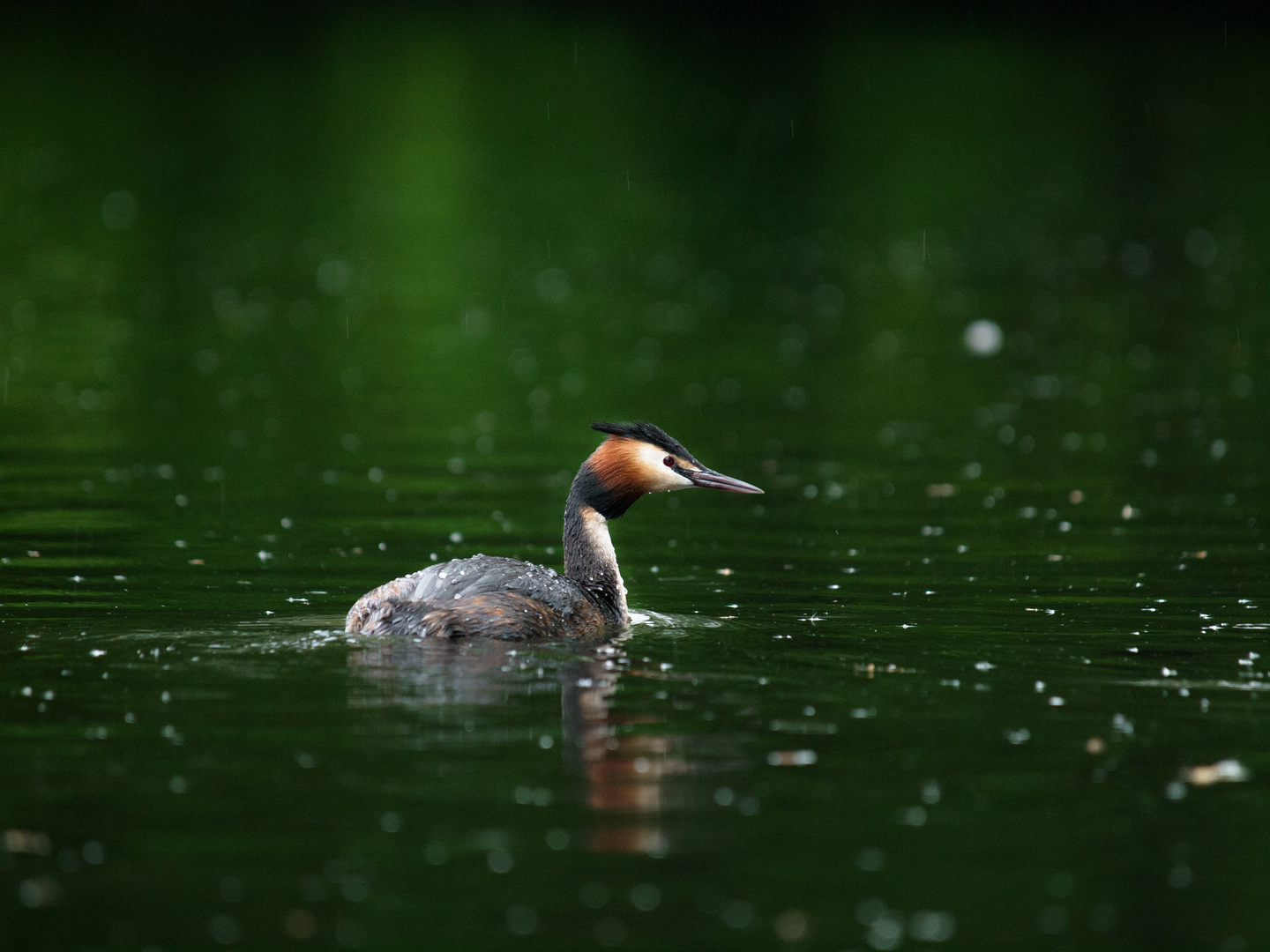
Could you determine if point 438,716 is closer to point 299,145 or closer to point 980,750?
point 980,750

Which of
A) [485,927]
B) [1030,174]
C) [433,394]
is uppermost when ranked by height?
[1030,174]

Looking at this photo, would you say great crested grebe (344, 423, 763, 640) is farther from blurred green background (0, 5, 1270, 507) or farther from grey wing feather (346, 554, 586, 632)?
blurred green background (0, 5, 1270, 507)

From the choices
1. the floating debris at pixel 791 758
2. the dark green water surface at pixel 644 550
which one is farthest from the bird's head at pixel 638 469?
the floating debris at pixel 791 758

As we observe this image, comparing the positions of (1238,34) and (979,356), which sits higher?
(1238,34)

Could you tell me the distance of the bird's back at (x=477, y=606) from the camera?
11.0 meters

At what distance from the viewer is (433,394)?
72.4 feet

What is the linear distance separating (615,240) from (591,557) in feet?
79.4

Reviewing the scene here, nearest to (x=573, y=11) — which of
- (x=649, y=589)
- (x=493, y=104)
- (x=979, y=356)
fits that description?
(x=493, y=104)

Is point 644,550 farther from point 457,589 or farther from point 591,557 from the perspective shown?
point 457,589

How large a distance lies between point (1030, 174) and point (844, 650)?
35891 mm

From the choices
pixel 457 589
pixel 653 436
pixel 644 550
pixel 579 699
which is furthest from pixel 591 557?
pixel 644 550

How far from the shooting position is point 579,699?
9.76 metres

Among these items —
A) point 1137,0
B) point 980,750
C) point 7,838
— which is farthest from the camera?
point 1137,0

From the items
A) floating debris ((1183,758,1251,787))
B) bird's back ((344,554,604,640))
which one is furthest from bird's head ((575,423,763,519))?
floating debris ((1183,758,1251,787))
